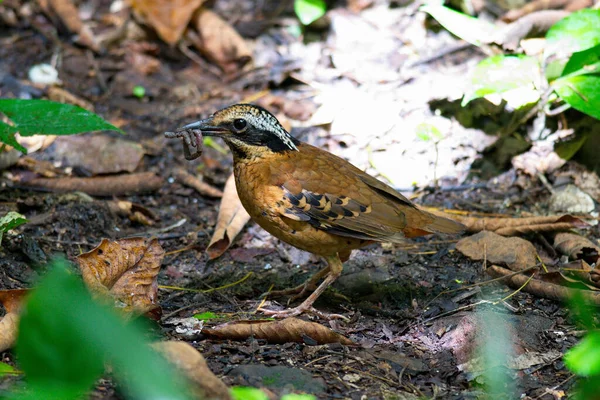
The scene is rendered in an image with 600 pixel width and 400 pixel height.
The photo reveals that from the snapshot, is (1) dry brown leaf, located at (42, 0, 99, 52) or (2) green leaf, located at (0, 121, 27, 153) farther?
(1) dry brown leaf, located at (42, 0, 99, 52)

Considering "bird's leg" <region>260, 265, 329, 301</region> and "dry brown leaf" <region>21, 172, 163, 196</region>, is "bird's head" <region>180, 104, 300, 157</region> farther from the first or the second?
"dry brown leaf" <region>21, 172, 163, 196</region>

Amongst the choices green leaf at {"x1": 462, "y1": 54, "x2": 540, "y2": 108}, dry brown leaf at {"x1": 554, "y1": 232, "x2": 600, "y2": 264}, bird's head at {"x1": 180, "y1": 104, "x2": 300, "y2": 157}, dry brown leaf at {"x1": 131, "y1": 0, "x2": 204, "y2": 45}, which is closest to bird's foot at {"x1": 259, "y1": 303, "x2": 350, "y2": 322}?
bird's head at {"x1": 180, "y1": 104, "x2": 300, "y2": 157}

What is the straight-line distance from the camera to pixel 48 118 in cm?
512

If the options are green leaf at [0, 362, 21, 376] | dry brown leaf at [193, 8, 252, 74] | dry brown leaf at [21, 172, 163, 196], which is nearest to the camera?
green leaf at [0, 362, 21, 376]

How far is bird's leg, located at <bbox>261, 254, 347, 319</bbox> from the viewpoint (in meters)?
4.96

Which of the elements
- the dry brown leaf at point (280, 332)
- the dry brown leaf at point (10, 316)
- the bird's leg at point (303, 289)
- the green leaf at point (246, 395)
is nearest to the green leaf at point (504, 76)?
the bird's leg at point (303, 289)

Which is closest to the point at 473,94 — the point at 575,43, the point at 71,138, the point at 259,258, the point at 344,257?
the point at 575,43

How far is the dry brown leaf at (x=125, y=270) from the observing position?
4.43 meters

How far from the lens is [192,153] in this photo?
5430mm

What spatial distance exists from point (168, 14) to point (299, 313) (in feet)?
16.8

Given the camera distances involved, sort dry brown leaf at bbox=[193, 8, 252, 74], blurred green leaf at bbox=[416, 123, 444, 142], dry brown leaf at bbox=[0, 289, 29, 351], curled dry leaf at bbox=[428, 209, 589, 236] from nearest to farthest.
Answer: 1. dry brown leaf at bbox=[0, 289, 29, 351]
2. curled dry leaf at bbox=[428, 209, 589, 236]
3. blurred green leaf at bbox=[416, 123, 444, 142]
4. dry brown leaf at bbox=[193, 8, 252, 74]

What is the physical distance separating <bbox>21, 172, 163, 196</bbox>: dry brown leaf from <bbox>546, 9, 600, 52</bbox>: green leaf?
3.82 metres

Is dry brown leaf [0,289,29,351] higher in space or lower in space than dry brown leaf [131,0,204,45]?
higher

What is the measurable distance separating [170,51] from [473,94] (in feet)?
14.1
